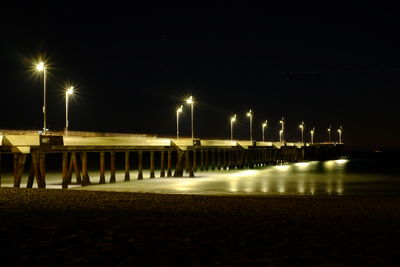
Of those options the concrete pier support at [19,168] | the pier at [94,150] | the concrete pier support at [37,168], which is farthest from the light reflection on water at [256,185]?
the concrete pier support at [19,168]

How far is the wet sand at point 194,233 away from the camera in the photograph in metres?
9.73

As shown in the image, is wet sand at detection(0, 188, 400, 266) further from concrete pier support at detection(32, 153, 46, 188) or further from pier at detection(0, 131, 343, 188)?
pier at detection(0, 131, 343, 188)

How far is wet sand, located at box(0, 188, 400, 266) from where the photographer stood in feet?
31.9

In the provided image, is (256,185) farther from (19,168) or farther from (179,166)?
(19,168)

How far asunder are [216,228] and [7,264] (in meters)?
5.43

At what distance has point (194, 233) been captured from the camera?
12547 millimetres

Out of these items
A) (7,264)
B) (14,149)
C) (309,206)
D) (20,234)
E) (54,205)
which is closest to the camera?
(7,264)

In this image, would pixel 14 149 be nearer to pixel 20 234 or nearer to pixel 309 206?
pixel 309 206

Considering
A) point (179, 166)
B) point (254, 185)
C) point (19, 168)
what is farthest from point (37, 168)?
point (179, 166)

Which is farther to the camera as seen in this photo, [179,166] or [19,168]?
[179,166]

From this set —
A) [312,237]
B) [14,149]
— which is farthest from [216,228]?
[14,149]

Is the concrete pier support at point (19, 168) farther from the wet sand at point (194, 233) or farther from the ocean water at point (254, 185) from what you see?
the wet sand at point (194, 233)

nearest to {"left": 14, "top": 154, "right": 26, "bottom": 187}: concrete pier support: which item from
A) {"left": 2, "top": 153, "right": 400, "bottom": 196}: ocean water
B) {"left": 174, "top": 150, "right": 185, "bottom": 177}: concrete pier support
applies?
{"left": 2, "top": 153, "right": 400, "bottom": 196}: ocean water

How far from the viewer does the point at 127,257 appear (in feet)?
32.1
